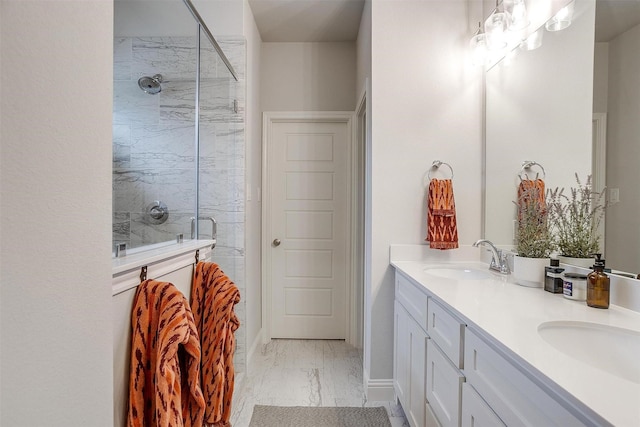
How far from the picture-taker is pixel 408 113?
201 centimetres

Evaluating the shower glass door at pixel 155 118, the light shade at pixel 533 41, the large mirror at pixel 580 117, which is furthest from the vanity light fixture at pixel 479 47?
the shower glass door at pixel 155 118

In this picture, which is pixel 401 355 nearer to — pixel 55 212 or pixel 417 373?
pixel 417 373

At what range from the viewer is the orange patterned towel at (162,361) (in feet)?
2.81

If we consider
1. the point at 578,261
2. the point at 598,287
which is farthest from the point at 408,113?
the point at 598,287

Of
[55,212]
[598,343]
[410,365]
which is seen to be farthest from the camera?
[410,365]

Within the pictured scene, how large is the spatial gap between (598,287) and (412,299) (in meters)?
0.73

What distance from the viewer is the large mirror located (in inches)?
42.6

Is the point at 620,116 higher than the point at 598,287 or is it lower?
higher

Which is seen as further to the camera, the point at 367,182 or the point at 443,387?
the point at 367,182

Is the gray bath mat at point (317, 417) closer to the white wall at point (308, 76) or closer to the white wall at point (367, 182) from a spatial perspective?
the white wall at point (367, 182)

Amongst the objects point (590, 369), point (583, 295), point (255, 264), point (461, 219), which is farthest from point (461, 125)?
point (255, 264)

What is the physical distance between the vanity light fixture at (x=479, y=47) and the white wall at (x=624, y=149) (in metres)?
0.85

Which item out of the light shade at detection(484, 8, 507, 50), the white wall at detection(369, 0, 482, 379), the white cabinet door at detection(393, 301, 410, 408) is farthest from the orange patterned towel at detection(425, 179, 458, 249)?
the light shade at detection(484, 8, 507, 50)

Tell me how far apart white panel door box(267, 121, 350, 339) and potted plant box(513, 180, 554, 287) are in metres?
1.57
